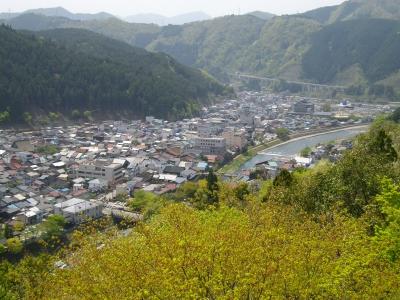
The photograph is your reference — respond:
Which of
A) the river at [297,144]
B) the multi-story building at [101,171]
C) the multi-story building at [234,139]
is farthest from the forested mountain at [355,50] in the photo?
the multi-story building at [101,171]

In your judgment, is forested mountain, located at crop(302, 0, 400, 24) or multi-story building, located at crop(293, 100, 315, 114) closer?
multi-story building, located at crop(293, 100, 315, 114)

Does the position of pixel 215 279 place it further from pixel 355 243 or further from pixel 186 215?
pixel 355 243

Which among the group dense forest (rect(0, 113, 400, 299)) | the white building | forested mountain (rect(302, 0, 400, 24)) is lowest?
the white building

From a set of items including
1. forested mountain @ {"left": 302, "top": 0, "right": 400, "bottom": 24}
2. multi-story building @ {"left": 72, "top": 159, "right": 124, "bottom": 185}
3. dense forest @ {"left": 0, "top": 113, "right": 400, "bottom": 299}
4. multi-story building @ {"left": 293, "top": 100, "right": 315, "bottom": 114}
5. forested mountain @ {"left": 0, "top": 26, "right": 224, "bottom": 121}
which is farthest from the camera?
forested mountain @ {"left": 302, "top": 0, "right": 400, "bottom": 24}

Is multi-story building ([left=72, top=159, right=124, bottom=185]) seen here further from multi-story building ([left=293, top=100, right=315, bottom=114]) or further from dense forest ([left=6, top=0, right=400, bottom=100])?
dense forest ([left=6, top=0, right=400, bottom=100])

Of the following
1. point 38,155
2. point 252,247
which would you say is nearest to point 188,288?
point 252,247

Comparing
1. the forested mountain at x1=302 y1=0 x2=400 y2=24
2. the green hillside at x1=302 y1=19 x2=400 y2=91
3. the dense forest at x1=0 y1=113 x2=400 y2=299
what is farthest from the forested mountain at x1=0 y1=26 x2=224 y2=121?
the forested mountain at x1=302 y1=0 x2=400 y2=24

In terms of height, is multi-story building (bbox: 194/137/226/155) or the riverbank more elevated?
multi-story building (bbox: 194/137/226/155)

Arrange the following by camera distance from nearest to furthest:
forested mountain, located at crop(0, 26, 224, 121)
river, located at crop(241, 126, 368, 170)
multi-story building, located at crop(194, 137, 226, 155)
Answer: multi-story building, located at crop(194, 137, 226, 155), river, located at crop(241, 126, 368, 170), forested mountain, located at crop(0, 26, 224, 121)

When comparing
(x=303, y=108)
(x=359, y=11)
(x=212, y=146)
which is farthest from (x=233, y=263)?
(x=359, y=11)
